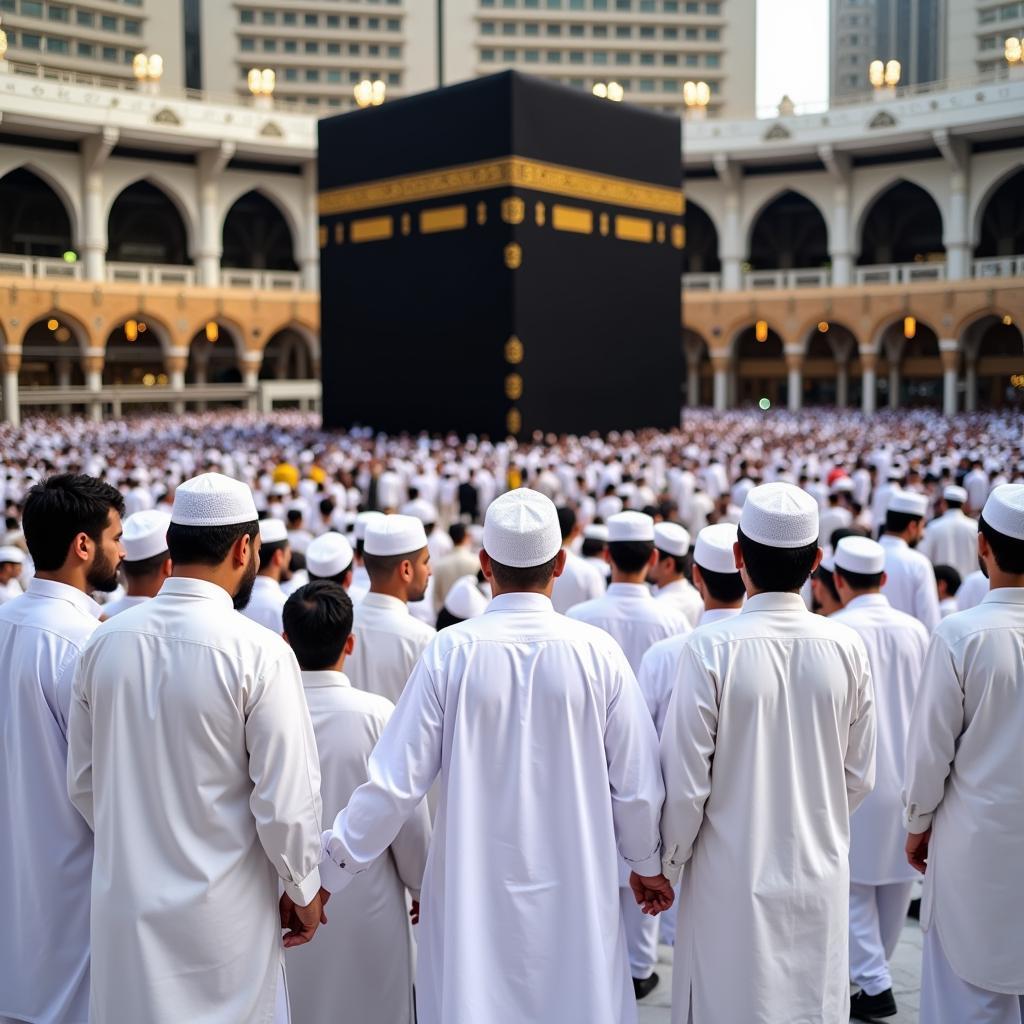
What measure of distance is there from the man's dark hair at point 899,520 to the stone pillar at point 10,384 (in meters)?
22.8

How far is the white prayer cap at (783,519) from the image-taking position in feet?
6.81

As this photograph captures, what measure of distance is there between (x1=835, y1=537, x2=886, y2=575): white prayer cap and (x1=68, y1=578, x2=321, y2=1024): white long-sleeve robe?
1.86 meters

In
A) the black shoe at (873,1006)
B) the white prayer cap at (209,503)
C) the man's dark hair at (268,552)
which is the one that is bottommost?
the black shoe at (873,1006)

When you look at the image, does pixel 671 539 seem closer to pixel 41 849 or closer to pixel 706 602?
pixel 706 602

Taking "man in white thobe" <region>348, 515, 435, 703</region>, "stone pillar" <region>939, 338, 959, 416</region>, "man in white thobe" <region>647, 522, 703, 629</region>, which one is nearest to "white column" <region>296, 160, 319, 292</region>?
"stone pillar" <region>939, 338, 959, 416</region>

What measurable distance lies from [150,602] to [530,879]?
2.66ft

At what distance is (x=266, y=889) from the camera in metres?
1.90

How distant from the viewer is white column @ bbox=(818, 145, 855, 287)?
28.9 metres

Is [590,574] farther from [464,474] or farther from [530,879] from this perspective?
[464,474]

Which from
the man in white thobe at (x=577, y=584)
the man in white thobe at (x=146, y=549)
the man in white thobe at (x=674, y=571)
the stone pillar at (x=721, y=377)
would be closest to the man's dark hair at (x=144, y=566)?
the man in white thobe at (x=146, y=549)

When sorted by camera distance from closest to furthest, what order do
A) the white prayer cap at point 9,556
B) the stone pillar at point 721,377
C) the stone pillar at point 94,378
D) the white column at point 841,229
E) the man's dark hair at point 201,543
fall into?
1. the man's dark hair at point 201,543
2. the white prayer cap at point 9,556
3. the stone pillar at point 94,378
4. the white column at point 841,229
5. the stone pillar at point 721,377

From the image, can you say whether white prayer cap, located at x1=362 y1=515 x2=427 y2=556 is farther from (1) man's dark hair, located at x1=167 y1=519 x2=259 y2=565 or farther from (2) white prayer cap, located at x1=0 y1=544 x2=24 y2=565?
(2) white prayer cap, located at x1=0 y1=544 x2=24 y2=565

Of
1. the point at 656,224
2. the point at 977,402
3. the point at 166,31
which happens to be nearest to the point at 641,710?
the point at 656,224

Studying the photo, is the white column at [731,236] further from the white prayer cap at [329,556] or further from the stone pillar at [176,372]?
the white prayer cap at [329,556]
